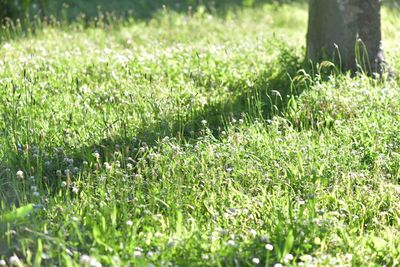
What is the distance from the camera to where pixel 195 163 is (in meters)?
4.58

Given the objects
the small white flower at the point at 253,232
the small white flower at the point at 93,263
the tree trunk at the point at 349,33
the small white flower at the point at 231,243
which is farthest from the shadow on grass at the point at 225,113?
the small white flower at the point at 93,263

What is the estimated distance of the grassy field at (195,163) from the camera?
12.1 ft

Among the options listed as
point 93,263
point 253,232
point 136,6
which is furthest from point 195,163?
point 136,6

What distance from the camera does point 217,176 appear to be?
14.7 feet

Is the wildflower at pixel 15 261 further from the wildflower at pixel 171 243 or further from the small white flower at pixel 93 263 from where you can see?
the wildflower at pixel 171 243

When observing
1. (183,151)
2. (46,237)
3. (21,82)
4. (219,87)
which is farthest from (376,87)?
(46,237)

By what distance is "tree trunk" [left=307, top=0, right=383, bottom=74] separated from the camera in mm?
6488

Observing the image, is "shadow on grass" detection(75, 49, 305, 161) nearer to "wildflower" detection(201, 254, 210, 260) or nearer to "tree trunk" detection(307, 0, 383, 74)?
"tree trunk" detection(307, 0, 383, 74)

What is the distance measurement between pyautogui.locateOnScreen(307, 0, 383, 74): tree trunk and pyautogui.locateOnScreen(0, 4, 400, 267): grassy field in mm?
240

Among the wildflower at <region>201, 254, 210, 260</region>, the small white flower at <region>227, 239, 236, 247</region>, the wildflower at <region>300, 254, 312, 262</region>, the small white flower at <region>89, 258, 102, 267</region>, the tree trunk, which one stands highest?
the tree trunk

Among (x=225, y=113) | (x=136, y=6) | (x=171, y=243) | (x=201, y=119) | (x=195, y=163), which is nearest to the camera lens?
(x=171, y=243)

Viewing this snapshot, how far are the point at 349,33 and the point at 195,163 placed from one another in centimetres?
266

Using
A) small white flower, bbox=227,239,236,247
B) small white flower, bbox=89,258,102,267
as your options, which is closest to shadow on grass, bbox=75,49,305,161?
small white flower, bbox=227,239,236,247

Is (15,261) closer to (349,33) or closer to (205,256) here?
(205,256)
